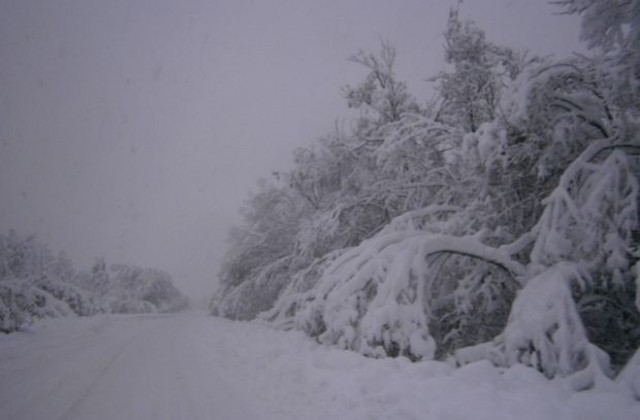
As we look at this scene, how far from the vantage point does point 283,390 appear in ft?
17.1

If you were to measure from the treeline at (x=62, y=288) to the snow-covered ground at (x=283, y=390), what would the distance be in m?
6.52

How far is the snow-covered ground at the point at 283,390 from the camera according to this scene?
349cm

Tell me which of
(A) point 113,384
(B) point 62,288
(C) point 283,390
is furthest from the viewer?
(B) point 62,288

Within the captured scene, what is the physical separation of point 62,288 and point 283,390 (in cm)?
2700

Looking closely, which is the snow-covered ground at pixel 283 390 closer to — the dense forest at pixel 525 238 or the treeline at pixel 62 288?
the dense forest at pixel 525 238

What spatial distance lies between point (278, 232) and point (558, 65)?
18408 mm

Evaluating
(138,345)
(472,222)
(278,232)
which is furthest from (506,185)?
A: (278,232)

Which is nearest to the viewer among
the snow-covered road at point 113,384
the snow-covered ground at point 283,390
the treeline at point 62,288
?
the snow-covered ground at point 283,390

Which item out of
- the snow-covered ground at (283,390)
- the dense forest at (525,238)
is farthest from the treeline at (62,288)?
the dense forest at (525,238)

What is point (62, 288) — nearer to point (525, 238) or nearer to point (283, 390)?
point (283, 390)

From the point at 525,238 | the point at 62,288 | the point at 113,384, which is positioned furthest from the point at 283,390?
the point at 62,288

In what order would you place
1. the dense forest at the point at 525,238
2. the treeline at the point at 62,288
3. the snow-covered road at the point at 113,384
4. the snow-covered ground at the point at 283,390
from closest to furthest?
the snow-covered ground at the point at 283,390 < the snow-covered road at the point at 113,384 < the dense forest at the point at 525,238 < the treeline at the point at 62,288

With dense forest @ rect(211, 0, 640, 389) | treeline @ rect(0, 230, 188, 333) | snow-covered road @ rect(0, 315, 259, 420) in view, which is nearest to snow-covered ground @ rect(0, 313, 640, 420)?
snow-covered road @ rect(0, 315, 259, 420)

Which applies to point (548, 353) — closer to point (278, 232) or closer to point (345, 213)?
point (345, 213)
